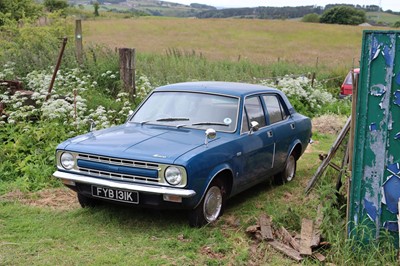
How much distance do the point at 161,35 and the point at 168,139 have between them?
43927 millimetres

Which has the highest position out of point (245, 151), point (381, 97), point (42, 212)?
point (381, 97)

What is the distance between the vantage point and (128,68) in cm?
1080

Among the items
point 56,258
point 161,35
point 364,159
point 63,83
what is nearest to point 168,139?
point 56,258

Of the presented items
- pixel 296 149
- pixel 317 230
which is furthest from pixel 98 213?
pixel 296 149

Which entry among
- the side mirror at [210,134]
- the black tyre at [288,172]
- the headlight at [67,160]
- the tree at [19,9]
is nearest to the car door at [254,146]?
the side mirror at [210,134]

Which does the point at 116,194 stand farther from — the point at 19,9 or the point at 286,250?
the point at 19,9

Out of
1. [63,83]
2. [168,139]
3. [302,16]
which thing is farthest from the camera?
[302,16]

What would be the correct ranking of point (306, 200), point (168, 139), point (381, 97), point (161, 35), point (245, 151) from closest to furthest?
point (381, 97), point (168, 139), point (245, 151), point (306, 200), point (161, 35)

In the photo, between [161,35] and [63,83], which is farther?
[161,35]

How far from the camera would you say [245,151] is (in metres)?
6.52

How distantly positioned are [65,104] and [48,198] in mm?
2418

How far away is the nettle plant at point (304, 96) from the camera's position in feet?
47.8

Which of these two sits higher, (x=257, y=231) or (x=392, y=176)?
(x=392, y=176)

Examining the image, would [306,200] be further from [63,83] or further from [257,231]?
[63,83]
